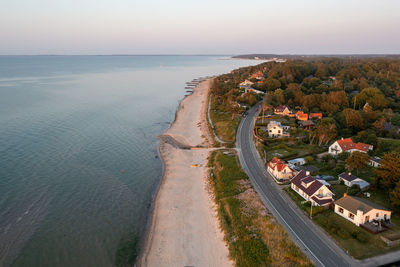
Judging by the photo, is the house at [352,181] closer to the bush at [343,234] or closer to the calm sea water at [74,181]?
the bush at [343,234]

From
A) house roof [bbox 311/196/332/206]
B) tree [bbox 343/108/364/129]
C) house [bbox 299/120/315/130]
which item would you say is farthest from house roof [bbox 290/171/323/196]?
tree [bbox 343/108/364/129]

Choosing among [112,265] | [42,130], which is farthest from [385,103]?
[42,130]

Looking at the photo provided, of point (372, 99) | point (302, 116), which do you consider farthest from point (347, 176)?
point (372, 99)

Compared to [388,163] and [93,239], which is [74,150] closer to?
[93,239]

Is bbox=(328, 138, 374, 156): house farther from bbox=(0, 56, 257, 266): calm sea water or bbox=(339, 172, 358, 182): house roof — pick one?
bbox=(0, 56, 257, 266): calm sea water

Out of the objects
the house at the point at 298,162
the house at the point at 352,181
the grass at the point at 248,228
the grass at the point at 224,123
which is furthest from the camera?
the grass at the point at 224,123

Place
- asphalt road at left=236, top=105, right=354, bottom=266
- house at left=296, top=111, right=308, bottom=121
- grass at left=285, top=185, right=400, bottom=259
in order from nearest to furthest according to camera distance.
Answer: asphalt road at left=236, top=105, right=354, bottom=266
grass at left=285, top=185, right=400, bottom=259
house at left=296, top=111, right=308, bottom=121

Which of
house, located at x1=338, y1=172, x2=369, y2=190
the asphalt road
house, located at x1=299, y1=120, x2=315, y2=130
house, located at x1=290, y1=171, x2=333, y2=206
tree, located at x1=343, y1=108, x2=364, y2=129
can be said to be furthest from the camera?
house, located at x1=299, y1=120, x2=315, y2=130

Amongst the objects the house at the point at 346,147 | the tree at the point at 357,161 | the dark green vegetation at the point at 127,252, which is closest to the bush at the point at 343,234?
the tree at the point at 357,161
